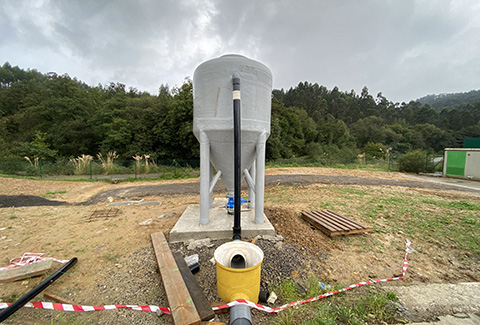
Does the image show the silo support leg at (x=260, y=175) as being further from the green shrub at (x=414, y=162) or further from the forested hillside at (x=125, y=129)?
the green shrub at (x=414, y=162)

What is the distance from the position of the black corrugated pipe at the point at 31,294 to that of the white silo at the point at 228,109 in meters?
2.10

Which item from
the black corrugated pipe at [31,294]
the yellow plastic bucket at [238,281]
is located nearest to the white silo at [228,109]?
the yellow plastic bucket at [238,281]

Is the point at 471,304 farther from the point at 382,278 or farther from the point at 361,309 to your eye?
the point at 361,309

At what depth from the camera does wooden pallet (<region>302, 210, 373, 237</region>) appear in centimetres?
383

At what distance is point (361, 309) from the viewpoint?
207 centimetres

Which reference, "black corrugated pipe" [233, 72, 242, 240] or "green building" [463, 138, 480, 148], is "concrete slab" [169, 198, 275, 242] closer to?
"black corrugated pipe" [233, 72, 242, 240]

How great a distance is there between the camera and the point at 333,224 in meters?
4.11

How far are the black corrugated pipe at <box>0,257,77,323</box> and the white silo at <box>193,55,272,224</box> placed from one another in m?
2.10

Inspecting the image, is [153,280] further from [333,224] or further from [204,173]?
[333,224]

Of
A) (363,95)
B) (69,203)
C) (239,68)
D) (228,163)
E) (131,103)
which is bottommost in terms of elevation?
(69,203)

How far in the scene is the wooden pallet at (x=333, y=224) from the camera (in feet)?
12.6

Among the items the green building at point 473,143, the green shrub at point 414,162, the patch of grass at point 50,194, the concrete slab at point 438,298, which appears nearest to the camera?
the concrete slab at point 438,298

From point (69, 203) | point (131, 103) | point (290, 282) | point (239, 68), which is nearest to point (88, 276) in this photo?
point (290, 282)

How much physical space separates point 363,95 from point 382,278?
248 feet
